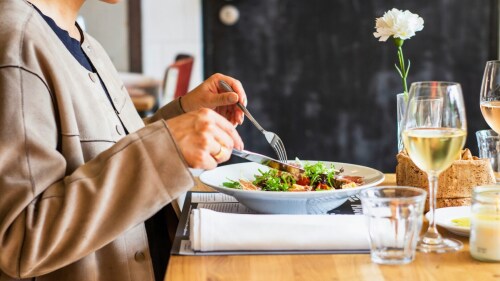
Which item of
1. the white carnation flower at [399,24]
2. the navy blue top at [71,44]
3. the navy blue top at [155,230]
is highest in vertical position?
the white carnation flower at [399,24]

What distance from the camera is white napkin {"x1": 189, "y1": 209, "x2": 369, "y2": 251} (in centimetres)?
102

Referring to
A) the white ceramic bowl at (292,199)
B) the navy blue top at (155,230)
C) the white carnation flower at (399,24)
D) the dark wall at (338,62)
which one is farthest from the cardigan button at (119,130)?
the dark wall at (338,62)

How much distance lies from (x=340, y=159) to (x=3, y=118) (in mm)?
2655

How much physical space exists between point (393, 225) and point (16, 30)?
61 cm

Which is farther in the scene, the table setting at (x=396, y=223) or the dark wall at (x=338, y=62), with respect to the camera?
the dark wall at (x=338, y=62)

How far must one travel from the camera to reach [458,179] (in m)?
1.21

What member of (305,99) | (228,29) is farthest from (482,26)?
(228,29)

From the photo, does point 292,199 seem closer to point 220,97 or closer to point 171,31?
point 220,97

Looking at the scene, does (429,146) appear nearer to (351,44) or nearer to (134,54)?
(351,44)

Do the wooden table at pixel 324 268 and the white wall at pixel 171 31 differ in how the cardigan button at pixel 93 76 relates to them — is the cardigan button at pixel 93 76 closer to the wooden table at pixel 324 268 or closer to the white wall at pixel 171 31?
the wooden table at pixel 324 268

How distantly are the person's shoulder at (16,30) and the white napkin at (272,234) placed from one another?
347 mm

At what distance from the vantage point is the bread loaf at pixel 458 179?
120cm

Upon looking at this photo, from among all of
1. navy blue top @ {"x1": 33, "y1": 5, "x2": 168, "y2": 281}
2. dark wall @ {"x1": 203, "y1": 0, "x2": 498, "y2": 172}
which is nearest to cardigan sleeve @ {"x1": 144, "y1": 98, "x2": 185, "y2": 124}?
navy blue top @ {"x1": 33, "y1": 5, "x2": 168, "y2": 281}

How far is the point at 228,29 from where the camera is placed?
3473 millimetres
